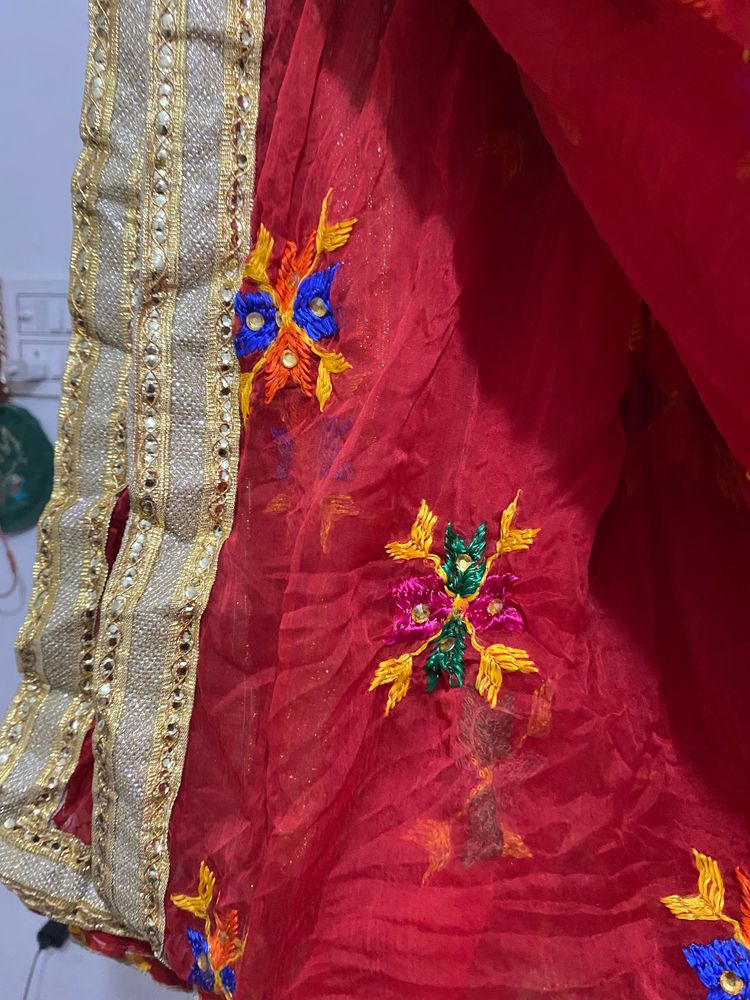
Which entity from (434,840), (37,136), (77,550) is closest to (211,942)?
(434,840)

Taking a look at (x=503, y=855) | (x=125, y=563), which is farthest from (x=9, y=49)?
(x=503, y=855)

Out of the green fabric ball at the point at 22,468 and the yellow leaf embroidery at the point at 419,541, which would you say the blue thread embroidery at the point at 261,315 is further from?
the green fabric ball at the point at 22,468

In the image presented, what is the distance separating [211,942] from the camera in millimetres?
471

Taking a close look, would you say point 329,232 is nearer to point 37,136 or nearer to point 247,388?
point 247,388

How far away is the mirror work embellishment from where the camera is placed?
0.38m

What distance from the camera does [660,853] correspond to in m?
0.41

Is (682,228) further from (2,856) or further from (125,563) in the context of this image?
(2,856)

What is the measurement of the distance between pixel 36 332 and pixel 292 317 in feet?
1.59

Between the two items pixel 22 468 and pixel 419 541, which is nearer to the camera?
pixel 419 541

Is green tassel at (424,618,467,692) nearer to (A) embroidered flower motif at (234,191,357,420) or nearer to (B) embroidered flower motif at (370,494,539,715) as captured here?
(B) embroidered flower motif at (370,494,539,715)

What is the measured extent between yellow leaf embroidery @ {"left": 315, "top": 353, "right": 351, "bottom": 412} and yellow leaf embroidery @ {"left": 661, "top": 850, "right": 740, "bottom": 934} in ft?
1.12

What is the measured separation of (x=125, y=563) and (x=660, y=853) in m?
0.38

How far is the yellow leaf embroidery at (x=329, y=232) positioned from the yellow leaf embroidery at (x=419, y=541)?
167mm

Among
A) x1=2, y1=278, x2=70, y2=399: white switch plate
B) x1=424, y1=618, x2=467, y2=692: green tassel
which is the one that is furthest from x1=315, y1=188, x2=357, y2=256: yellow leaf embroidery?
x1=2, y1=278, x2=70, y2=399: white switch plate
